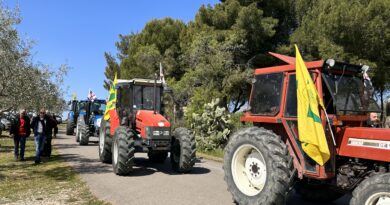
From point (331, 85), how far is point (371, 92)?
916mm

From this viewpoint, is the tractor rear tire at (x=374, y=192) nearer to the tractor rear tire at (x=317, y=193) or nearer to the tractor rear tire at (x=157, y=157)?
the tractor rear tire at (x=317, y=193)

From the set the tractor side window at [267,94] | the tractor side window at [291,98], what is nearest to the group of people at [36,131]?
the tractor side window at [267,94]

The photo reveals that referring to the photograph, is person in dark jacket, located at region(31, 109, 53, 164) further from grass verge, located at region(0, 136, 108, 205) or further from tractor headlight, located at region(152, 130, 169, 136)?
tractor headlight, located at region(152, 130, 169, 136)

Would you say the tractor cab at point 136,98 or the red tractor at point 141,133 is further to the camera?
the tractor cab at point 136,98

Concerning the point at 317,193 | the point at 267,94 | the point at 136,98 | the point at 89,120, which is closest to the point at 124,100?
the point at 136,98

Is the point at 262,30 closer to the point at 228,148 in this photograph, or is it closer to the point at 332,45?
the point at 332,45

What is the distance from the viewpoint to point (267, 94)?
697 centimetres

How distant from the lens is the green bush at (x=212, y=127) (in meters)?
16.9

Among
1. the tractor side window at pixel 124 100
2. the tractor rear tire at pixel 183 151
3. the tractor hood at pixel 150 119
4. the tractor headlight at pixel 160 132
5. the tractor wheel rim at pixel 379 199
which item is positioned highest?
the tractor side window at pixel 124 100

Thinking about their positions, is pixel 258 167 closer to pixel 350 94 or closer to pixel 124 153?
pixel 350 94

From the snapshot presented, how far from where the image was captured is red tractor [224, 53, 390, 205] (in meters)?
5.71

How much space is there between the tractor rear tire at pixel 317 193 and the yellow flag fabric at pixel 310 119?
1576 mm

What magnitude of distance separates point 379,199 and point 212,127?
12.4m

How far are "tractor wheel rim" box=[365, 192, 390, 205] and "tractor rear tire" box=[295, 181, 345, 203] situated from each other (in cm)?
223
